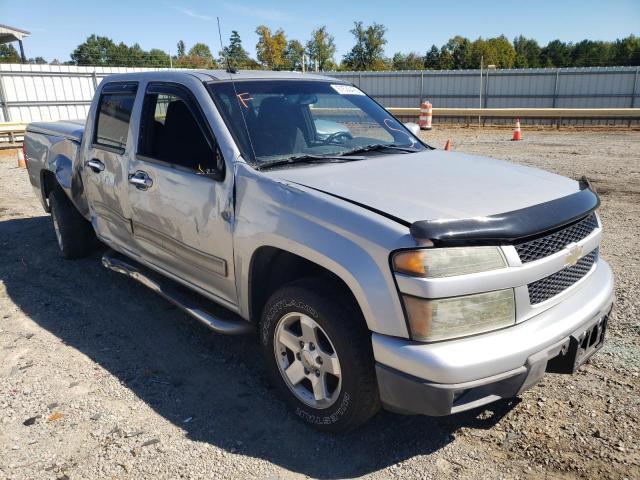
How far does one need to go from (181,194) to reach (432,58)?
71.0 m

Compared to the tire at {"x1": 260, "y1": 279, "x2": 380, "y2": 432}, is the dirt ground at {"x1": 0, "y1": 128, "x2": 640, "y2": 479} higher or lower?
lower

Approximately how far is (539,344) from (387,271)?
779 millimetres

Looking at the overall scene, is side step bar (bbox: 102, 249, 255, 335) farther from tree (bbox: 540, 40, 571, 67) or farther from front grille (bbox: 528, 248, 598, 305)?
tree (bbox: 540, 40, 571, 67)

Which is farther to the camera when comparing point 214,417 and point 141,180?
point 141,180

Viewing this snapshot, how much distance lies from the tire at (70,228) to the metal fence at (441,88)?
15.4 metres

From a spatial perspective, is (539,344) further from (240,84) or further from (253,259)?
(240,84)

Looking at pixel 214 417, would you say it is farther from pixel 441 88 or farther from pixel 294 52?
pixel 294 52

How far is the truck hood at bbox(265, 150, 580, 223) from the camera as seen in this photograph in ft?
8.39

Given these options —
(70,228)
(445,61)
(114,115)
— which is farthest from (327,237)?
(445,61)

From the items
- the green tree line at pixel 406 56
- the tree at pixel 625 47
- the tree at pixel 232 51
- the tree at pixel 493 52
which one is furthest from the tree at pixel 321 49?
the tree at pixel 232 51

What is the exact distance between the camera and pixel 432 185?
2.90 m

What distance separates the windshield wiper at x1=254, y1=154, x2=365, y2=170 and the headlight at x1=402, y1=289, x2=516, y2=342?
1.33m

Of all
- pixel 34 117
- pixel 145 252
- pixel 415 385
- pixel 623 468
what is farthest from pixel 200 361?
pixel 34 117

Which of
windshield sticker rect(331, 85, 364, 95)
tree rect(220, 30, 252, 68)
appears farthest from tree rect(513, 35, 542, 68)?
windshield sticker rect(331, 85, 364, 95)
